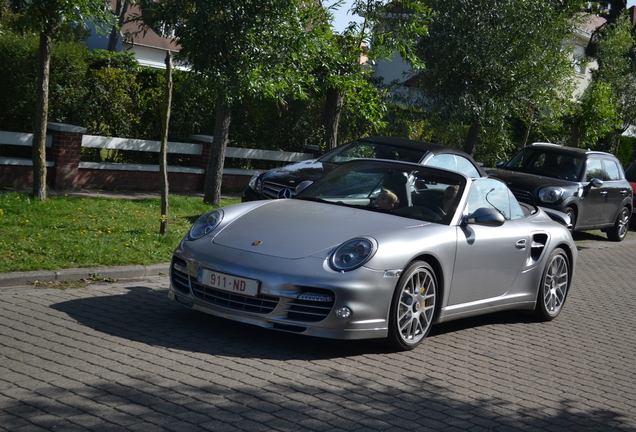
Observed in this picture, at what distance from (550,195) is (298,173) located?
5.15 m

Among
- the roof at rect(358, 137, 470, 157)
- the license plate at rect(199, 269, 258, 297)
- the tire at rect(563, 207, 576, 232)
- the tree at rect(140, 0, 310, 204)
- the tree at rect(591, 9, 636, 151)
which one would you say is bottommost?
the license plate at rect(199, 269, 258, 297)

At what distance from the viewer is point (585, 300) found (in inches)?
392

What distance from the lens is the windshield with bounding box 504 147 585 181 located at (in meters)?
15.4

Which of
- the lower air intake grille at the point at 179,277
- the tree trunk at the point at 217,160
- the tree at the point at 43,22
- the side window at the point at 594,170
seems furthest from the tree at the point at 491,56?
the lower air intake grille at the point at 179,277

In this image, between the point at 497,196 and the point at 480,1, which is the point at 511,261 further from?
the point at 480,1

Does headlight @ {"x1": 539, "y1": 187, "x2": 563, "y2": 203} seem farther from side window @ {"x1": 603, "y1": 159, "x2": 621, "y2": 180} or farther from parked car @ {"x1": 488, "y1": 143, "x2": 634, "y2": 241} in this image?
side window @ {"x1": 603, "y1": 159, "x2": 621, "y2": 180}

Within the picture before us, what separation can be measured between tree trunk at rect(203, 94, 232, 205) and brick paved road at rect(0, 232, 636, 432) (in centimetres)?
633

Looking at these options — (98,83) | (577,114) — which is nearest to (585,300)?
(98,83)

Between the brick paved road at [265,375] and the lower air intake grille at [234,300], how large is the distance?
0.93ft

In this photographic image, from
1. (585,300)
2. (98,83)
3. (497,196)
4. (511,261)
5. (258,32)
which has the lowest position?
(585,300)

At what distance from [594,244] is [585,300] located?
680 cm

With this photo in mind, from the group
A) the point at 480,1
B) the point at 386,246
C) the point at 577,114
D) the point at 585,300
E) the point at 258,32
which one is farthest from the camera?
the point at 577,114

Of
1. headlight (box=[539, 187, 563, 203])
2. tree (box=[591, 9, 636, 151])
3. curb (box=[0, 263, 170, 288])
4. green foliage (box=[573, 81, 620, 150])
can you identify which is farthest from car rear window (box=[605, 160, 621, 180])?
tree (box=[591, 9, 636, 151])

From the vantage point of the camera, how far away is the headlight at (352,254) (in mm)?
5879
